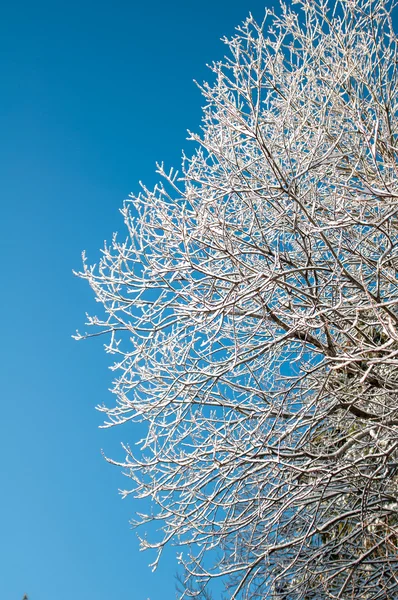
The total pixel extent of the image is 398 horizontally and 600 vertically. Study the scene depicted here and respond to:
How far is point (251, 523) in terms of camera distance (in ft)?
21.2

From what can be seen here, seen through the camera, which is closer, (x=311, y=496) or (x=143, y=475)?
(x=311, y=496)

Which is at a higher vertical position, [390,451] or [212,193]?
[212,193]

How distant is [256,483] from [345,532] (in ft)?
5.47

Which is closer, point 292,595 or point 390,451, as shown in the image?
point 390,451

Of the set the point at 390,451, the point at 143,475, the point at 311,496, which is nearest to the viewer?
the point at 390,451

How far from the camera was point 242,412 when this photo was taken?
6375 millimetres

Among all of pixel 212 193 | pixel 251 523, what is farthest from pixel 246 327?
pixel 251 523

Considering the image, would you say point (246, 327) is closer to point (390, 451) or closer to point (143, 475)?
point (143, 475)

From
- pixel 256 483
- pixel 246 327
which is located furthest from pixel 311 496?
pixel 246 327

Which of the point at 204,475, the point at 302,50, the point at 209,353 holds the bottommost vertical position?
the point at 204,475

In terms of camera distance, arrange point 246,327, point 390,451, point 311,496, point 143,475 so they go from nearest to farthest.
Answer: point 390,451
point 311,496
point 143,475
point 246,327

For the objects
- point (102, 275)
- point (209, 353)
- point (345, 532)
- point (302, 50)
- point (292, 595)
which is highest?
point (302, 50)

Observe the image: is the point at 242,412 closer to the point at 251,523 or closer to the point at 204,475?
the point at 204,475

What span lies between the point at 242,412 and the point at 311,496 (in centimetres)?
103
